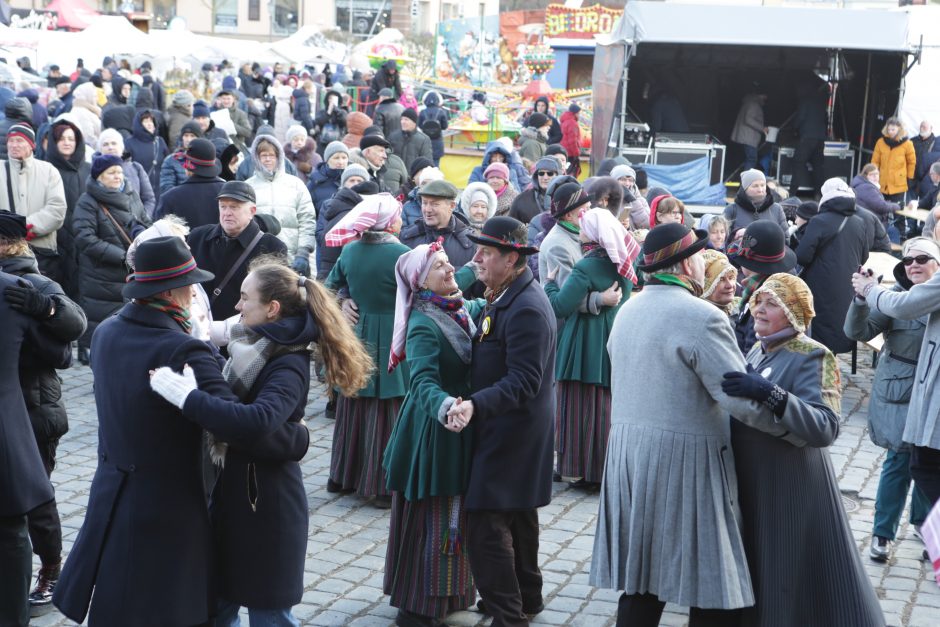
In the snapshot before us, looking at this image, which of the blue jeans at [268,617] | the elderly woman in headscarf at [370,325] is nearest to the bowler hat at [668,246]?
the blue jeans at [268,617]

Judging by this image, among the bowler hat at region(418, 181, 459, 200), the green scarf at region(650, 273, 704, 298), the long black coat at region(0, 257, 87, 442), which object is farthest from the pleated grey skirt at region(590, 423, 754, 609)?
the bowler hat at region(418, 181, 459, 200)

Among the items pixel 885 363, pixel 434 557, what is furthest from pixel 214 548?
pixel 885 363

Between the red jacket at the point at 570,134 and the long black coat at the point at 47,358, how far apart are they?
1490cm

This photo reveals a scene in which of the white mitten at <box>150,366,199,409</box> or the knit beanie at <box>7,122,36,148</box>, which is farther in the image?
the knit beanie at <box>7,122,36,148</box>

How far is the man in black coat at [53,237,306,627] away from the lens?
373 cm

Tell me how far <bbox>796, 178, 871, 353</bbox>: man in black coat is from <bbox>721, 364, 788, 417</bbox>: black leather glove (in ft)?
19.1

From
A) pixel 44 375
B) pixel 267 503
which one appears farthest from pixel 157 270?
pixel 44 375

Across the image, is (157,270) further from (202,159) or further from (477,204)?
(477,204)

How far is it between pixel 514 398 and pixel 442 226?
2.99 meters

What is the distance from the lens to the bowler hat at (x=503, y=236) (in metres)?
4.71

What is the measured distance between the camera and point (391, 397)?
6.66 meters

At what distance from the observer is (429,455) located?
4828 mm

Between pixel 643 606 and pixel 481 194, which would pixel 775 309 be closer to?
pixel 643 606

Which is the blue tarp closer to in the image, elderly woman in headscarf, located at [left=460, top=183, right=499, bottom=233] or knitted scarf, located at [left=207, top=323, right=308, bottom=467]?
elderly woman in headscarf, located at [left=460, top=183, right=499, bottom=233]
